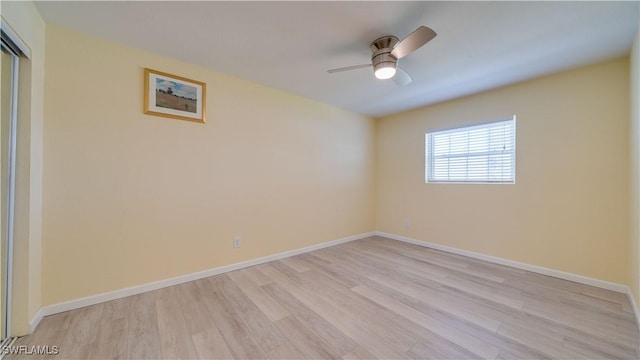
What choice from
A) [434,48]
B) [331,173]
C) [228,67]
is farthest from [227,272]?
[434,48]

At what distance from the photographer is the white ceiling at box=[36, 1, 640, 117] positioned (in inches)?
62.0

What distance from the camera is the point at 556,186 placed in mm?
2494

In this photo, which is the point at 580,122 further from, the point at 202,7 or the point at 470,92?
the point at 202,7

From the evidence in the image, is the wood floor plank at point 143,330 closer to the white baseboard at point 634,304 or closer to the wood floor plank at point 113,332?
the wood floor plank at point 113,332

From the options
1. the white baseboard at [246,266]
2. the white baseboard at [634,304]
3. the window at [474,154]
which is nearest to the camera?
the white baseboard at [634,304]

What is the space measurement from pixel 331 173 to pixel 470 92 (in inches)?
85.5

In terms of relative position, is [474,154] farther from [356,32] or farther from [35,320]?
[35,320]

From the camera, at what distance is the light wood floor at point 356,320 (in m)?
1.41

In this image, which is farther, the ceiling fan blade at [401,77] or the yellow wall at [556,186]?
the yellow wall at [556,186]

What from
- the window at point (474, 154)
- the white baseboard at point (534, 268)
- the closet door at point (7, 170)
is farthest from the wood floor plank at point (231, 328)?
the window at point (474, 154)

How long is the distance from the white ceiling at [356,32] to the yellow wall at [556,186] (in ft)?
1.12

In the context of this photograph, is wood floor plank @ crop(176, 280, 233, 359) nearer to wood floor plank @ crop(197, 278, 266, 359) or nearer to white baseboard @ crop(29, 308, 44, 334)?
wood floor plank @ crop(197, 278, 266, 359)

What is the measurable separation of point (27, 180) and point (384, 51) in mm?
2732

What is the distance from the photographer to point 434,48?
2043 millimetres
